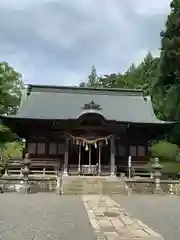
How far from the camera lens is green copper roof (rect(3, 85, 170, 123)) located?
2539cm

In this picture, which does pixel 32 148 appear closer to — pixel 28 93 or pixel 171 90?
pixel 28 93

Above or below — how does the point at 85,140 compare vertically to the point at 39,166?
above

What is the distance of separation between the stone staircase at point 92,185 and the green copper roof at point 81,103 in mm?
5384

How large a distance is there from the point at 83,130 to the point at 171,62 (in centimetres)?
1129

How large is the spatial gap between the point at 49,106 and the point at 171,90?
38.3 feet

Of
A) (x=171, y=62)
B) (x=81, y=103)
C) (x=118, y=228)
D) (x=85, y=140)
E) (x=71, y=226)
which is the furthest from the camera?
(x=171, y=62)

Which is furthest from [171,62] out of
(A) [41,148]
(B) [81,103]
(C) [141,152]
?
(A) [41,148]

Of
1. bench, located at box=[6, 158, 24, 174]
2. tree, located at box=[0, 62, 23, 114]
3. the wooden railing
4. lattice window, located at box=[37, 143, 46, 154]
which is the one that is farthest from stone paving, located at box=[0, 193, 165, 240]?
tree, located at box=[0, 62, 23, 114]

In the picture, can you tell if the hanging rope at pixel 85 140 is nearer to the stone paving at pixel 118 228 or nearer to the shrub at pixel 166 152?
the shrub at pixel 166 152

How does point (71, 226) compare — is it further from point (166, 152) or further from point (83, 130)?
point (166, 152)

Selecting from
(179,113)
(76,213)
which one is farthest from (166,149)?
(76,213)

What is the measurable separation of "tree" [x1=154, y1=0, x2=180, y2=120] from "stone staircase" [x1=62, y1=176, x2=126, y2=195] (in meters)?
12.8

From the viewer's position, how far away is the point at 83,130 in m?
23.4

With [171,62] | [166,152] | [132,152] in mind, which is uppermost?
[171,62]
